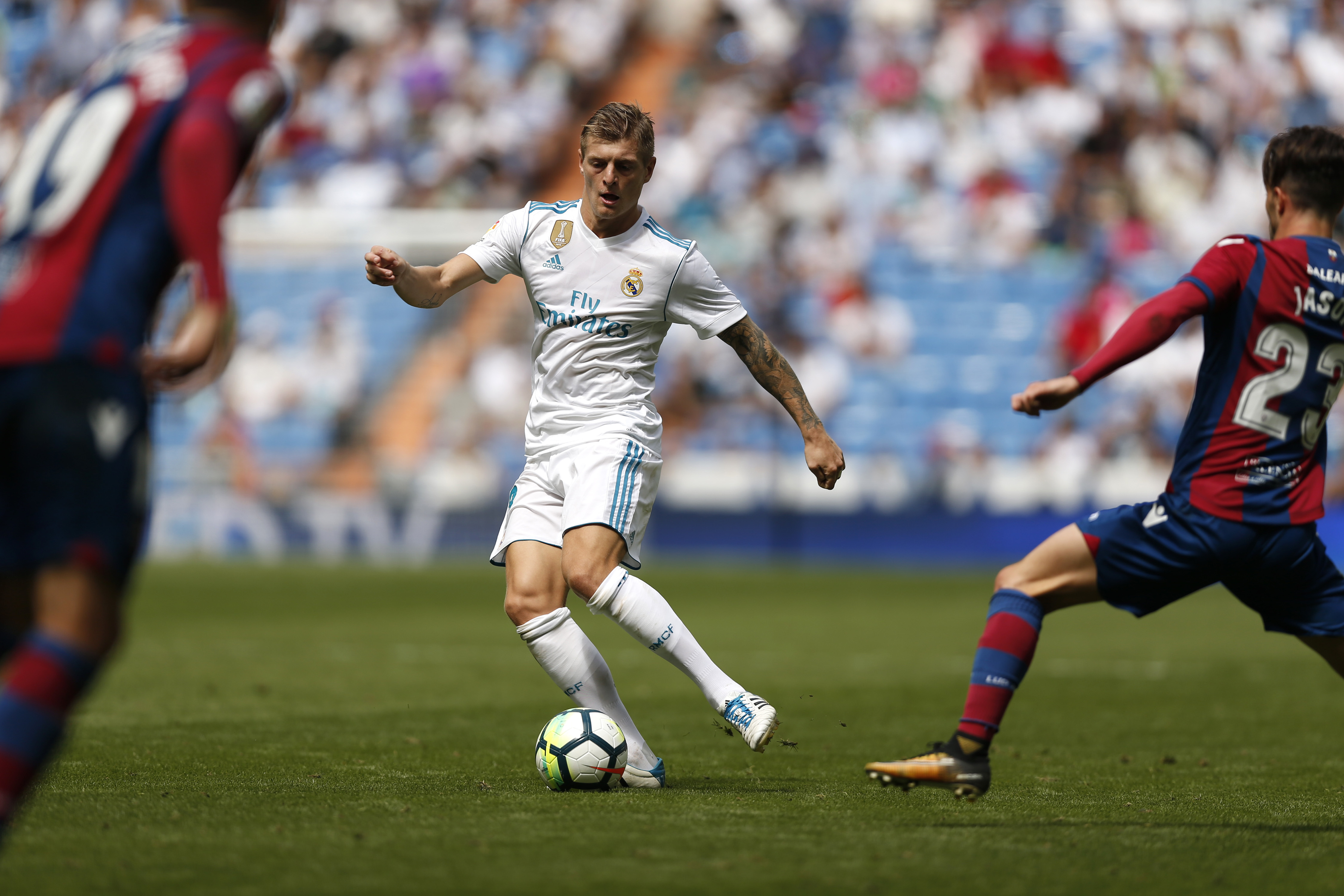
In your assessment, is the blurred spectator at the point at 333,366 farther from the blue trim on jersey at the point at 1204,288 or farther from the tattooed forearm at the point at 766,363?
the blue trim on jersey at the point at 1204,288

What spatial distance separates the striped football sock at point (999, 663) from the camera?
502 centimetres

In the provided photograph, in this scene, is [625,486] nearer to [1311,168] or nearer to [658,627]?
[658,627]

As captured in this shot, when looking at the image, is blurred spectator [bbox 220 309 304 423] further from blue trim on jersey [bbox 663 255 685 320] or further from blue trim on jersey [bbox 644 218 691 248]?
blue trim on jersey [bbox 663 255 685 320]

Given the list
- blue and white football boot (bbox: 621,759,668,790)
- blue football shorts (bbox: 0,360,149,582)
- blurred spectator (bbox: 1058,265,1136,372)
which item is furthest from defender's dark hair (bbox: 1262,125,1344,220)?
blurred spectator (bbox: 1058,265,1136,372)

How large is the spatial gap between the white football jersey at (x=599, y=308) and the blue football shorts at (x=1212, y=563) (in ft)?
5.84

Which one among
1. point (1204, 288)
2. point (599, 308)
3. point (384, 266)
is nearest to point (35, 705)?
point (384, 266)

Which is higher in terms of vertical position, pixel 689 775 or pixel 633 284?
pixel 633 284

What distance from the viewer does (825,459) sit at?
5840mm

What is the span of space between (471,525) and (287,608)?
22.4 feet

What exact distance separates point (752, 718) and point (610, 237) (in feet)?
6.18

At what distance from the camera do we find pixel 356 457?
74.4ft

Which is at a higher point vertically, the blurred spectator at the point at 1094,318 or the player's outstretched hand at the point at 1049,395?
the blurred spectator at the point at 1094,318

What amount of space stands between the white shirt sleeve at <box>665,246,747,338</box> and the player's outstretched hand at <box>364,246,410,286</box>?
1.02 meters

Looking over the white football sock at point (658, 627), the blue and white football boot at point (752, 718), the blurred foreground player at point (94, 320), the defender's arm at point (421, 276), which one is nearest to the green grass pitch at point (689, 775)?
the blue and white football boot at point (752, 718)
